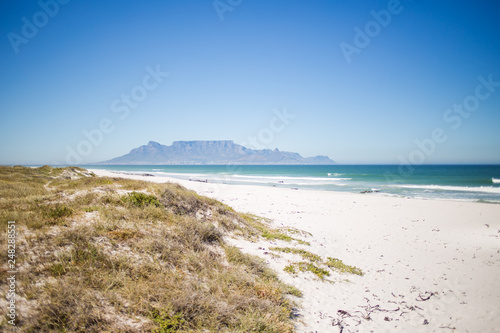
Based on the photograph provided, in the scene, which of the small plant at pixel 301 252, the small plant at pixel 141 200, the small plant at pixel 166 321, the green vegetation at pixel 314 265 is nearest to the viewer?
the small plant at pixel 166 321

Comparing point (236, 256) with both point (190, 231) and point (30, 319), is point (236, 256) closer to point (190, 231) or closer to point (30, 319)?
point (190, 231)

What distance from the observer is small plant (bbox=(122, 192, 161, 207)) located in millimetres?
8941

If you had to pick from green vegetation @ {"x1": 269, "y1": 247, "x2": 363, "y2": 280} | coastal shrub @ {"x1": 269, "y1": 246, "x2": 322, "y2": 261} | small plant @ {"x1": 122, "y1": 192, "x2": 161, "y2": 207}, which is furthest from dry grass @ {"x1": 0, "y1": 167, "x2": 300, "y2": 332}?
coastal shrub @ {"x1": 269, "y1": 246, "x2": 322, "y2": 261}

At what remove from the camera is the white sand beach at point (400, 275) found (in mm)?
5891

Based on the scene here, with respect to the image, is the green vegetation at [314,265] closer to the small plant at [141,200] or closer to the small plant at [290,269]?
the small plant at [290,269]

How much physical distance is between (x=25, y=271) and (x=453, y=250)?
17411 mm

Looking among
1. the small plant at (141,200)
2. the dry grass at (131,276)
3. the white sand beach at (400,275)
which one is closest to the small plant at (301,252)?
the white sand beach at (400,275)

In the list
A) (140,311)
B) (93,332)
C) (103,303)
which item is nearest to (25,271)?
(103,303)

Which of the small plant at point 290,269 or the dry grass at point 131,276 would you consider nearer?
the dry grass at point 131,276

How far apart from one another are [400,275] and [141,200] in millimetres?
10836

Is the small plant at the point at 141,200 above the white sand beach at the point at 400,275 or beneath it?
above

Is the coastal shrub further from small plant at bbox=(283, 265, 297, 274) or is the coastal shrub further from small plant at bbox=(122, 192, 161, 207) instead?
small plant at bbox=(122, 192, 161, 207)
